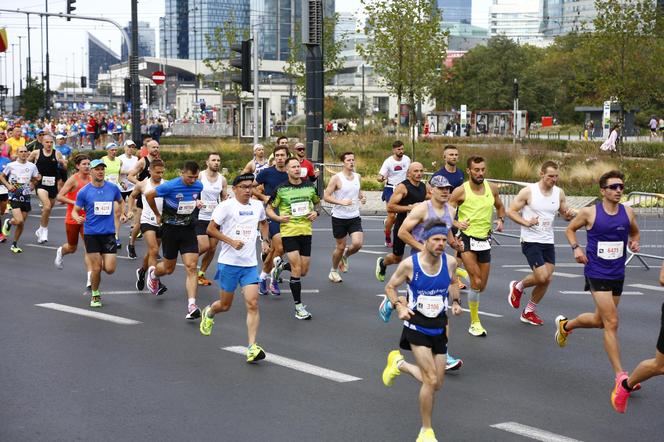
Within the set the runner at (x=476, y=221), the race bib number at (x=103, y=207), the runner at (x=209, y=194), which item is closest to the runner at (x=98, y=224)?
the race bib number at (x=103, y=207)

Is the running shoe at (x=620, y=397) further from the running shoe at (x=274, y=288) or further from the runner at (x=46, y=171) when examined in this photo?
the runner at (x=46, y=171)

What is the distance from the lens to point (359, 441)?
7.21 metres

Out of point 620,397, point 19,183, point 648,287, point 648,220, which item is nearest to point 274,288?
point 648,287

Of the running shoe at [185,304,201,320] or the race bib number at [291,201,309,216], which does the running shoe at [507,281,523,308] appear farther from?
the running shoe at [185,304,201,320]

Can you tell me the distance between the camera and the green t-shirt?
40.1 ft

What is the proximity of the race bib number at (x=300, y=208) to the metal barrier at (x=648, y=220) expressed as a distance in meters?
6.54

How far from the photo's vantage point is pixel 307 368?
9.40 m

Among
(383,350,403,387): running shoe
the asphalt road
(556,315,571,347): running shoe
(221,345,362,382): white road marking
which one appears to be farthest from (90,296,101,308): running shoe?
(383,350,403,387): running shoe

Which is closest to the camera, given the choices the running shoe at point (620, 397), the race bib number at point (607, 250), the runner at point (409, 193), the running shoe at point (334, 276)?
the running shoe at point (620, 397)

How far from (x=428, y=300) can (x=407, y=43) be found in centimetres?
3688

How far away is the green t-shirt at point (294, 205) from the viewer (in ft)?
40.1

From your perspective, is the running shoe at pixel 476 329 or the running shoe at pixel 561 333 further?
the running shoe at pixel 476 329

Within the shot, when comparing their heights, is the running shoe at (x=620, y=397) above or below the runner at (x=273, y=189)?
below

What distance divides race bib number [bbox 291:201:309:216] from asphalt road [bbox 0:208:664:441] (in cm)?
119
